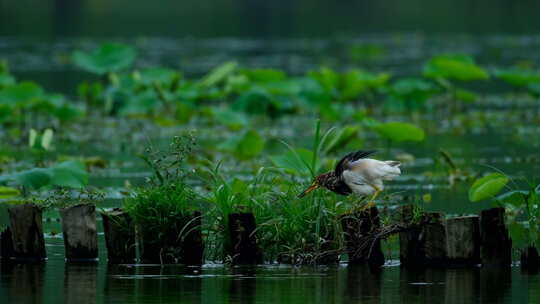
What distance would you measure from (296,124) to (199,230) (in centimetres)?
959

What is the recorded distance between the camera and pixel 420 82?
18.5m

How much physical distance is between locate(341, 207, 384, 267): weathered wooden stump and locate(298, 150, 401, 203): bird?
0.12 meters

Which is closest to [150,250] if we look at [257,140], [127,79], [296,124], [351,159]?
[351,159]

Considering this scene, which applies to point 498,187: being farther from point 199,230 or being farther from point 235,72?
point 235,72

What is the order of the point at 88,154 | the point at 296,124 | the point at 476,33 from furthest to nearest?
1. the point at 476,33
2. the point at 296,124
3. the point at 88,154


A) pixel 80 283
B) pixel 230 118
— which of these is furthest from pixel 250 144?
pixel 80 283

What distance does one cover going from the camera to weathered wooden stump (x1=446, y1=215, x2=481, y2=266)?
830 centimetres

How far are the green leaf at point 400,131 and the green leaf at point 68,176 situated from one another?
397cm

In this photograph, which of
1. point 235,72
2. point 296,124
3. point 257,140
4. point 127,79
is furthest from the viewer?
point 235,72

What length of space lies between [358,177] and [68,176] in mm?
2636

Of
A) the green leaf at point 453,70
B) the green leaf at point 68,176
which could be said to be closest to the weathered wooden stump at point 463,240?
the green leaf at point 68,176

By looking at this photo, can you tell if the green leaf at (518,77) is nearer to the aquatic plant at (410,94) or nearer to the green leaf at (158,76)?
the aquatic plant at (410,94)

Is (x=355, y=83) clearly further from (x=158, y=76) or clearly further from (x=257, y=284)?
(x=257, y=284)

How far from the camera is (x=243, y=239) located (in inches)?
336
